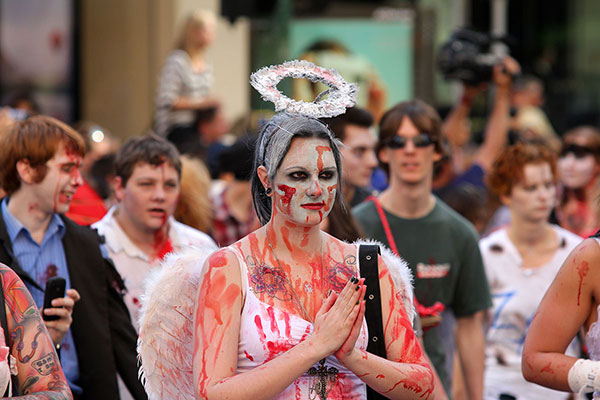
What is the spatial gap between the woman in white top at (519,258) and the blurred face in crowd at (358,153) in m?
0.83

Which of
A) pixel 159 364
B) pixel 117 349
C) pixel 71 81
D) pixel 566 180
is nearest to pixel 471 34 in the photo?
pixel 566 180

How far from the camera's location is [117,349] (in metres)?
5.16

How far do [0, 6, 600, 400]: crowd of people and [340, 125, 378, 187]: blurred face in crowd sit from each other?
0.01 meters

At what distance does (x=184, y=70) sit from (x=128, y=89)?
10.4 feet

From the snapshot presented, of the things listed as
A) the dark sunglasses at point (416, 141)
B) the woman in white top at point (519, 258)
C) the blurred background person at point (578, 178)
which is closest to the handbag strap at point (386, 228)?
the dark sunglasses at point (416, 141)

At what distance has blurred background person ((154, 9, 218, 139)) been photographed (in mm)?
10805

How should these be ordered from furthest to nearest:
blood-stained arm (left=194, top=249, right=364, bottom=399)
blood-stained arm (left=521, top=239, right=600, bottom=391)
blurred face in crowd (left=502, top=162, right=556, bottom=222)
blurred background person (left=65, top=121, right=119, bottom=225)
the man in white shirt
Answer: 1. blurred face in crowd (left=502, top=162, right=556, bottom=222)
2. blurred background person (left=65, top=121, right=119, bottom=225)
3. the man in white shirt
4. blood-stained arm (left=521, top=239, right=600, bottom=391)
5. blood-stained arm (left=194, top=249, right=364, bottom=399)

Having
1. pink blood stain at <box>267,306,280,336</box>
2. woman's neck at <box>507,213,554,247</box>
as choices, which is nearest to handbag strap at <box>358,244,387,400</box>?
pink blood stain at <box>267,306,280,336</box>

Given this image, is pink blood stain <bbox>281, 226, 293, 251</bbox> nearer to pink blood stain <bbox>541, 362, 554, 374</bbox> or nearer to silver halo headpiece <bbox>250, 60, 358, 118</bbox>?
silver halo headpiece <bbox>250, 60, 358, 118</bbox>

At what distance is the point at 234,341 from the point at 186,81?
302 inches

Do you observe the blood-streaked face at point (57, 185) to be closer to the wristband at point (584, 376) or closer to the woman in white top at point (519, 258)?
the wristband at point (584, 376)

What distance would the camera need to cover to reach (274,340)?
356 centimetres

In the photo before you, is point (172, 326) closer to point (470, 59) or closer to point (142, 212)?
point (142, 212)

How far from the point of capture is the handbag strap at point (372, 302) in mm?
3734
